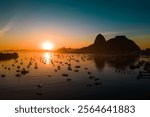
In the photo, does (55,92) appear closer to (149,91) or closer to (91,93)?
(91,93)

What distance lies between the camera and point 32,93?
3384 centimetres

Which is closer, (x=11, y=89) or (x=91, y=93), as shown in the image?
(x=91, y=93)

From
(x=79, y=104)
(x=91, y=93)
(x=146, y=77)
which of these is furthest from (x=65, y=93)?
(x=146, y=77)

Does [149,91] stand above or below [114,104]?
below

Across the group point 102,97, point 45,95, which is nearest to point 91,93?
point 102,97

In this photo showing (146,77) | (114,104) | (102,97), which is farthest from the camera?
(146,77)

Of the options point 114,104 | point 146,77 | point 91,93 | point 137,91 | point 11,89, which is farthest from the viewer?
point 146,77

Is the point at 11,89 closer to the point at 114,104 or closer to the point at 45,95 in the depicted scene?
the point at 45,95

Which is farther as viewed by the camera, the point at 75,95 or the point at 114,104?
the point at 75,95

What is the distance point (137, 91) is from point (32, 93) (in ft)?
54.6

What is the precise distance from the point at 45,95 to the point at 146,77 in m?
26.8

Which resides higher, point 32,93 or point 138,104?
point 138,104

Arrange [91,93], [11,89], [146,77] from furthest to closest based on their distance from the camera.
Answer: [146,77], [11,89], [91,93]

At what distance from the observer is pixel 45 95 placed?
3234 centimetres
